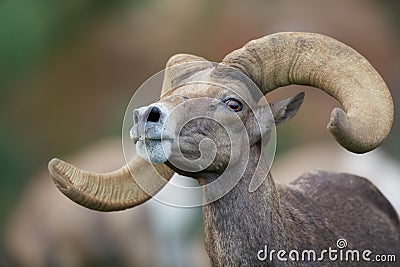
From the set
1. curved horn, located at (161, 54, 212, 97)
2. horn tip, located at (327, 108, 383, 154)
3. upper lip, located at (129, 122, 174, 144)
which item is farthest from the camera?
curved horn, located at (161, 54, 212, 97)

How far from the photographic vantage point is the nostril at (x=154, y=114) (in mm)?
7414

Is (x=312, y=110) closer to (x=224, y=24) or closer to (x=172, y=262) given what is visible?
(x=224, y=24)

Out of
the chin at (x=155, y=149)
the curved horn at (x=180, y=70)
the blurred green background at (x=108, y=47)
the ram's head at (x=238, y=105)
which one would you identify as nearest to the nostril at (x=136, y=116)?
the ram's head at (x=238, y=105)

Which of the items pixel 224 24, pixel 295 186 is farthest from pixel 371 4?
pixel 295 186

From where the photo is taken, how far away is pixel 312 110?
21.3 m

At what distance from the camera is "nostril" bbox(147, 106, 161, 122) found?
24.3ft

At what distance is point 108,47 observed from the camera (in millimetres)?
24078

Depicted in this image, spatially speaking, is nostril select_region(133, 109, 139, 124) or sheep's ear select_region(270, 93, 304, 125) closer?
nostril select_region(133, 109, 139, 124)

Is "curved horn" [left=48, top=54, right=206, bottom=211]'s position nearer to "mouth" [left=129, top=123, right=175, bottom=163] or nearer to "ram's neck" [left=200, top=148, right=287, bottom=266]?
"ram's neck" [left=200, top=148, right=287, bottom=266]

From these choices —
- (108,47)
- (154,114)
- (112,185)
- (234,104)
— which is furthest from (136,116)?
(108,47)

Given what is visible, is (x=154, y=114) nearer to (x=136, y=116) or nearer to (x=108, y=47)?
(x=136, y=116)

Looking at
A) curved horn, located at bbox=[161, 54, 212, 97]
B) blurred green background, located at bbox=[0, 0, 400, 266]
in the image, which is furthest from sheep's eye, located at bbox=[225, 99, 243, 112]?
blurred green background, located at bbox=[0, 0, 400, 266]

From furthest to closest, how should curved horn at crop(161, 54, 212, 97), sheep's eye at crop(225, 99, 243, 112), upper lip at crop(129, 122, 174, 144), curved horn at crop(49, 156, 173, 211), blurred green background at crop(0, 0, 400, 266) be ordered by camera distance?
blurred green background at crop(0, 0, 400, 266) < curved horn at crop(49, 156, 173, 211) < curved horn at crop(161, 54, 212, 97) < sheep's eye at crop(225, 99, 243, 112) < upper lip at crop(129, 122, 174, 144)

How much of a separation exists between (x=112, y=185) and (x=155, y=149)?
1.23 m
